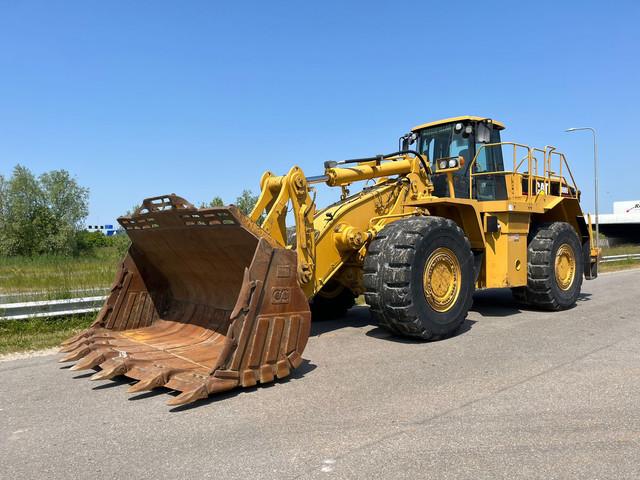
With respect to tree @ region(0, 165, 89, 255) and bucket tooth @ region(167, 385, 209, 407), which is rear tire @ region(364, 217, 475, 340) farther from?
tree @ region(0, 165, 89, 255)

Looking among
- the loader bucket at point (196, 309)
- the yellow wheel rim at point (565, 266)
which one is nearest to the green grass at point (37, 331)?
the loader bucket at point (196, 309)

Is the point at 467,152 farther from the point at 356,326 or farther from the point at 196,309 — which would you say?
the point at 196,309

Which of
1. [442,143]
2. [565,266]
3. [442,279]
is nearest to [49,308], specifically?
[442,279]

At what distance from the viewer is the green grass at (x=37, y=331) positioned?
23.1 feet

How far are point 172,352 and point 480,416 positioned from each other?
3.14 m

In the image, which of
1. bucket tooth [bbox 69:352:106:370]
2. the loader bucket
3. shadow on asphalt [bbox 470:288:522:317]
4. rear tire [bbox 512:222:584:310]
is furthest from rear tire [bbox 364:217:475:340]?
bucket tooth [bbox 69:352:106:370]

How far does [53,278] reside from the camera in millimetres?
9328

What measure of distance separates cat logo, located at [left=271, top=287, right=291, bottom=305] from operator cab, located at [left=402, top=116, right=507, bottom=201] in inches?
182

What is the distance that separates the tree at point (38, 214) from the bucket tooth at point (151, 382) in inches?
1816

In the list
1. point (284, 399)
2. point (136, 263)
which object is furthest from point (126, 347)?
point (284, 399)

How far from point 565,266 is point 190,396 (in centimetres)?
796

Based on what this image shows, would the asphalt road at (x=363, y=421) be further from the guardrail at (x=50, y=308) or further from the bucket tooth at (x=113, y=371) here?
the guardrail at (x=50, y=308)

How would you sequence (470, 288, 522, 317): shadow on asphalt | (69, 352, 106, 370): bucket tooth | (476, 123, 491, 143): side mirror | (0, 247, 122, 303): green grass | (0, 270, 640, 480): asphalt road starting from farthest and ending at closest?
(470, 288, 522, 317): shadow on asphalt, (0, 247, 122, 303): green grass, (476, 123, 491, 143): side mirror, (69, 352, 106, 370): bucket tooth, (0, 270, 640, 480): asphalt road

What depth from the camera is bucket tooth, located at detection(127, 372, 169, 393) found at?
4.45 meters
